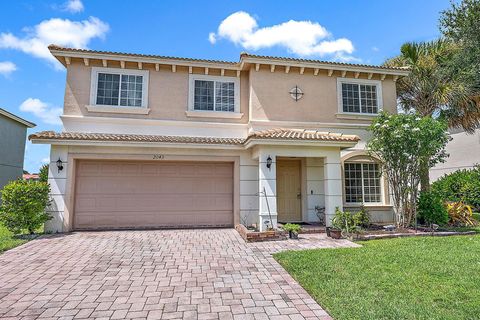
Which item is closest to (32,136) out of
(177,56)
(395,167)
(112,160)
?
(112,160)

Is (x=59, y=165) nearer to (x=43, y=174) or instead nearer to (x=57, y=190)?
(x=57, y=190)

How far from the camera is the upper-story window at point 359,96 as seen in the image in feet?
44.4

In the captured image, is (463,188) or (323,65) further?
(463,188)

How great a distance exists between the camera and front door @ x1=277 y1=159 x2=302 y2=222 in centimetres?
1259

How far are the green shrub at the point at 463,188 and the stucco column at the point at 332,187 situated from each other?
7.19 meters

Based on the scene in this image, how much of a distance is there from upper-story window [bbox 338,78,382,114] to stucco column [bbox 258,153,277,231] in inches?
209

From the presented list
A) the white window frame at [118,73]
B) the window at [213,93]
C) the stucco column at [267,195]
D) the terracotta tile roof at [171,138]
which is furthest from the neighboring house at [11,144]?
the stucco column at [267,195]

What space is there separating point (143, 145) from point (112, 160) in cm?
157

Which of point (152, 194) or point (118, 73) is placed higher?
point (118, 73)

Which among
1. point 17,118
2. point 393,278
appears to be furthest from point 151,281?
point 17,118

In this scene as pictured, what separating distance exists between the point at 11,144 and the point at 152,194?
13.5 meters

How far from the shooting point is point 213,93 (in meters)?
13.0

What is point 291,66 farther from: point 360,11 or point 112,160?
point 112,160

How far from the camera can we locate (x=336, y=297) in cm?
498
